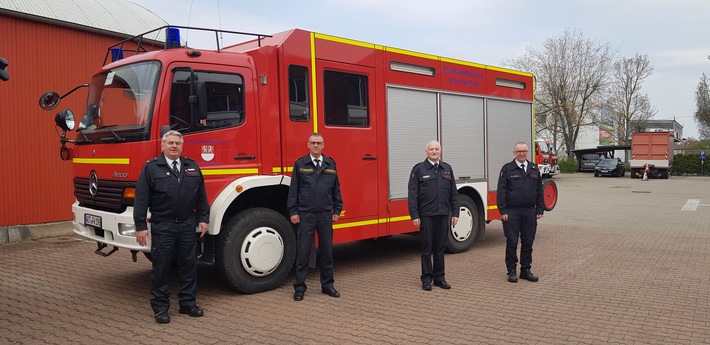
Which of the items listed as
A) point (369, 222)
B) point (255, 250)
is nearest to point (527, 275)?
point (369, 222)

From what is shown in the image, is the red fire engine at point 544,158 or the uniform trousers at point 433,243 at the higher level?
the red fire engine at point 544,158

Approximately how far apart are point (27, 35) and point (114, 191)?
622cm

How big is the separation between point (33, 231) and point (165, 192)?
6.73 m

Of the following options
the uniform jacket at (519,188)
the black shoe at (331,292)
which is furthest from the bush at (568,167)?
the black shoe at (331,292)

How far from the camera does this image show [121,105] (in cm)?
573

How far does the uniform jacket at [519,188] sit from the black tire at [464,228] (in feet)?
5.41

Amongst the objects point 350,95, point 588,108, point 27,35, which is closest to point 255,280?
point 350,95

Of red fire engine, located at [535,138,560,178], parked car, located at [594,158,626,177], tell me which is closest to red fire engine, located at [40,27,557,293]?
red fire engine, located at [535,138,560,178]

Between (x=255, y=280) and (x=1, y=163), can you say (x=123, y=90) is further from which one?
(x=1, y=163)

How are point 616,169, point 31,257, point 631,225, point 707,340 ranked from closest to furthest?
1. point 707,340
2. point 31,257
3. point 631,225
4. point 616,169

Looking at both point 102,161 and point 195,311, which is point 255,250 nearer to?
point 195,311

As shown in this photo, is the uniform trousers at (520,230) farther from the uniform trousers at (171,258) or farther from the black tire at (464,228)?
the uniform trousers at (171,258)

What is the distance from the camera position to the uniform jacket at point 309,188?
5730 mm

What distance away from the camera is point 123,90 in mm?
5762
